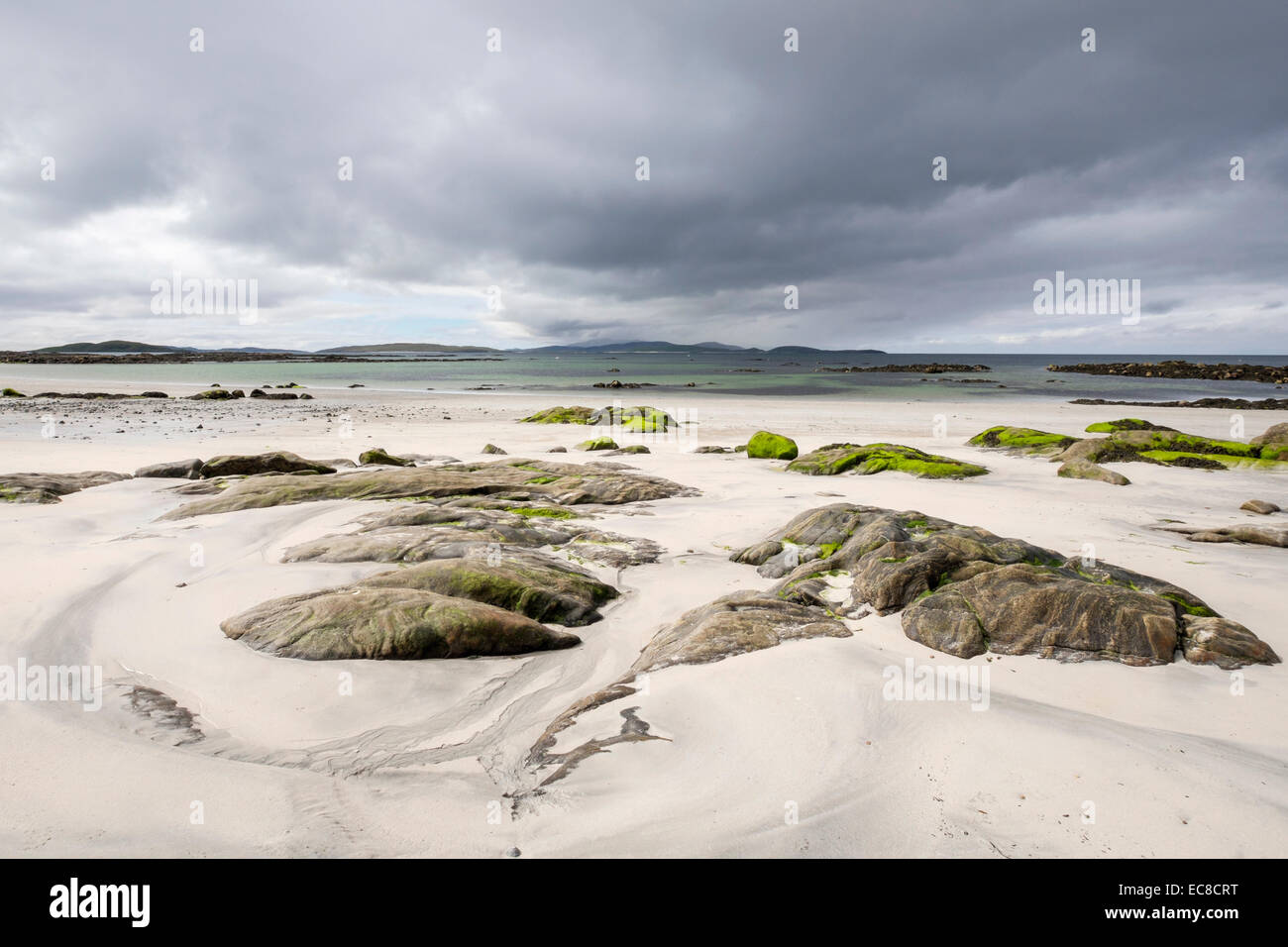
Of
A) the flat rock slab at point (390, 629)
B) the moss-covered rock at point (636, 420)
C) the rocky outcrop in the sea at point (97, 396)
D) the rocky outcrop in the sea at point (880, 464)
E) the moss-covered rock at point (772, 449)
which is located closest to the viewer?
the flat rock slab at point (390, 629)

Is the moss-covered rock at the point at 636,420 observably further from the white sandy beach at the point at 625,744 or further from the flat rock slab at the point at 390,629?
the flat rock slab at the point at 390,629

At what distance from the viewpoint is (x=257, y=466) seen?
14102mm

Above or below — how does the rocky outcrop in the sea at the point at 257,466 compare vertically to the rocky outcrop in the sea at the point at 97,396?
below

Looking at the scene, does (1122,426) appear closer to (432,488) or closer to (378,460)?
(432,488)

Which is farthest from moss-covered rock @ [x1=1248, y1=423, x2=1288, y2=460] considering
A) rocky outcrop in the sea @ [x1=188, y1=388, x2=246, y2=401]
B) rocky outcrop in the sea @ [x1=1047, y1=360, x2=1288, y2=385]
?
rocky outcrop in the sea @ [x1=1047, y1=360, x2=1288, y2=385]

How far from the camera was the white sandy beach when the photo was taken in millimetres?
3258

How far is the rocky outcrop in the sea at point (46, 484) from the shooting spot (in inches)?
426

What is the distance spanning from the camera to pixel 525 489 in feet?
39.5

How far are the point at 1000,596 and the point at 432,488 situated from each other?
964cm

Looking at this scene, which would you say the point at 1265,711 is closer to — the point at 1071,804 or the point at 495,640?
the point at 1071,804

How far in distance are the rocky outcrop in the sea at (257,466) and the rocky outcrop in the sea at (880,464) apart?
12.0 metres

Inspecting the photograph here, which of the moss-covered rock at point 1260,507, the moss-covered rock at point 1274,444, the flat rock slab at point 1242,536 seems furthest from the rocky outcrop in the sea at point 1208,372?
the flat rock slab at point 1242,536

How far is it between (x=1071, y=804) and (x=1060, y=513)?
8.83 metres

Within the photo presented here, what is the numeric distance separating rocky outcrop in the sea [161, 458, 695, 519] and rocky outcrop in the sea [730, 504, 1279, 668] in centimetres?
469
